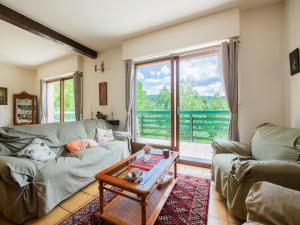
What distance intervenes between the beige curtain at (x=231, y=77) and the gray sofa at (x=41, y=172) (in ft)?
6.31

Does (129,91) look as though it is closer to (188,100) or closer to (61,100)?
(188,100)

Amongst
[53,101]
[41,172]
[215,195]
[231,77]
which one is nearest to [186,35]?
[231,77]

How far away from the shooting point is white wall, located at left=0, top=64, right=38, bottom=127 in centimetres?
440

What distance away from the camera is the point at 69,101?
4418 millimetres

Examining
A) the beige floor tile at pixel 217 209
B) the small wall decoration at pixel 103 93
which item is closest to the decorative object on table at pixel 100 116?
the small wall decoration at pixel 103 93

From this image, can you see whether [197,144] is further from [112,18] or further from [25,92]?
[25,92]

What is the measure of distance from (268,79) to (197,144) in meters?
2.05

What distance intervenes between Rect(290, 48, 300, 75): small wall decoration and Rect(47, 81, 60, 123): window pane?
5491 mm

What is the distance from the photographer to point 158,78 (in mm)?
3158

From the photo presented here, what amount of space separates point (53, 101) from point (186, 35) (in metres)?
4.59

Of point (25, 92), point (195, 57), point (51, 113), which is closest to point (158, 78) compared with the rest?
point (195, 57)

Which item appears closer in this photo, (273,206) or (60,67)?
(273,206)

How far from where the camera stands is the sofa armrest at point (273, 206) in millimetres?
688

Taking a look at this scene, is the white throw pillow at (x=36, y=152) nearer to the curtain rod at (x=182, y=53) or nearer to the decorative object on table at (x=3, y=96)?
the curtain rod at (x=182, y=53)
